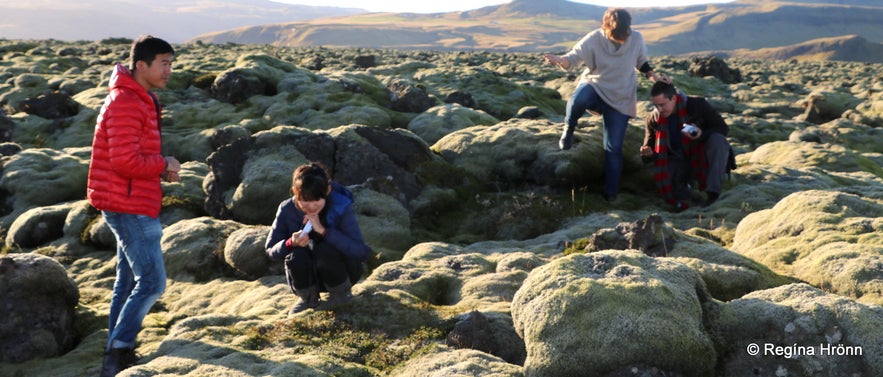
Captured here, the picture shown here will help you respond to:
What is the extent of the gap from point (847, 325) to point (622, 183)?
36.9ft

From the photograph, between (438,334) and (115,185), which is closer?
(115,185)

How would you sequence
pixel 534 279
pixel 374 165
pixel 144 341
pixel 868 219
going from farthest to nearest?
pixel 374 165, pixel 868 219, pixel 144 341, pixel 534 279

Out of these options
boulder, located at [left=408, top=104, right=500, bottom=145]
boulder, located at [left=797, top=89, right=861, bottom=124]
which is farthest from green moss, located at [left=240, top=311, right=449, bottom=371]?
boulder, located at [left=797, top=89, right=861, bottom=124]

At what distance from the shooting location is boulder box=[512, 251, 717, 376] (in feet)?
21.5

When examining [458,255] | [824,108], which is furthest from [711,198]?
[824,108]

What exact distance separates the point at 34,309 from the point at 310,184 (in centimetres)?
542

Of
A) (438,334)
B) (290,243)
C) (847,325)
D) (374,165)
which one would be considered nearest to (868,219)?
(847,325)

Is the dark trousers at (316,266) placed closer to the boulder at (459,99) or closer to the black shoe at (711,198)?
the black shoe at (711,198)

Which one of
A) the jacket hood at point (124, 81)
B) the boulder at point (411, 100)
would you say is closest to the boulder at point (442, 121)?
the boulder at point (411, 100)

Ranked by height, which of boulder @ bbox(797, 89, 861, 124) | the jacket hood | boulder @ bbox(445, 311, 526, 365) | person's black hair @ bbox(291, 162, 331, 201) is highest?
the jacket hood

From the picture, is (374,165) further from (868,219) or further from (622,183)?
(868,219)

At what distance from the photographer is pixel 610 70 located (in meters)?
15.1

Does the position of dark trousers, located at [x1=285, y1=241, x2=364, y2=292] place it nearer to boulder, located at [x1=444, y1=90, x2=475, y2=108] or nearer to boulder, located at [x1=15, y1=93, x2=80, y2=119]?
boulder, located at [x1=15, y1=93, x2=80, y2=119]

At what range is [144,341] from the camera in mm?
9625
